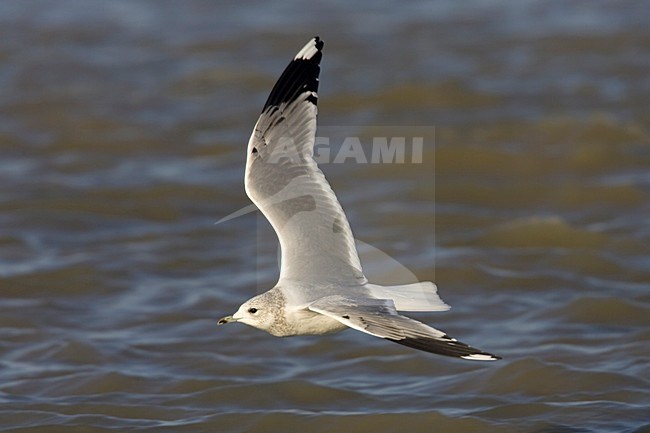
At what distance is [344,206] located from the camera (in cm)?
932

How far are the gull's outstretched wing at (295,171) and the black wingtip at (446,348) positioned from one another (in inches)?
55.8

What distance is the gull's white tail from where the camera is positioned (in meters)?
5.27

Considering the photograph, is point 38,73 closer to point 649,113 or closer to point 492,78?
point 492,78

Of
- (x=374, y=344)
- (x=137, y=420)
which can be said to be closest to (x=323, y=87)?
(x=374, y=344)

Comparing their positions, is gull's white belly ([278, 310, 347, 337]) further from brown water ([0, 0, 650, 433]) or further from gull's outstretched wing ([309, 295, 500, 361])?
brown water ([0, 0, 650, 433])

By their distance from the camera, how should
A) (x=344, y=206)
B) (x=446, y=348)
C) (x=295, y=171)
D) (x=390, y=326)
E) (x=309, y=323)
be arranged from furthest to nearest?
(x=344, y=206)
(x=295, y=171)
(x=309, y=323)
(x=390, y=326)
(x=446, y=348)

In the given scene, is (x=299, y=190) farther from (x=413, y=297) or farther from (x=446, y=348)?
(x=446, y=348)

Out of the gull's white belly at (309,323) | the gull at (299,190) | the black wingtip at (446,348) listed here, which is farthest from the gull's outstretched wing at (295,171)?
the black wingtip at (446,348)

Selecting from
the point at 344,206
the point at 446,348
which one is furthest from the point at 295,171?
the point at 344,206

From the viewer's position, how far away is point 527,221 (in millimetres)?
8797

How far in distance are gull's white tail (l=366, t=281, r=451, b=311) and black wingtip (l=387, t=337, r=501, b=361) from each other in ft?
2.18

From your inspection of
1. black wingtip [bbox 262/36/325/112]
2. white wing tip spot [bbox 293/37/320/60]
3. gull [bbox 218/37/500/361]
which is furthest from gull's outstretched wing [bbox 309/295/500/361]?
white wing tip spot [bbox 293/37/320/60]

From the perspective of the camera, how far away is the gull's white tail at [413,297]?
5.27m

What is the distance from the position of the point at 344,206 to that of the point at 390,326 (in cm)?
469
